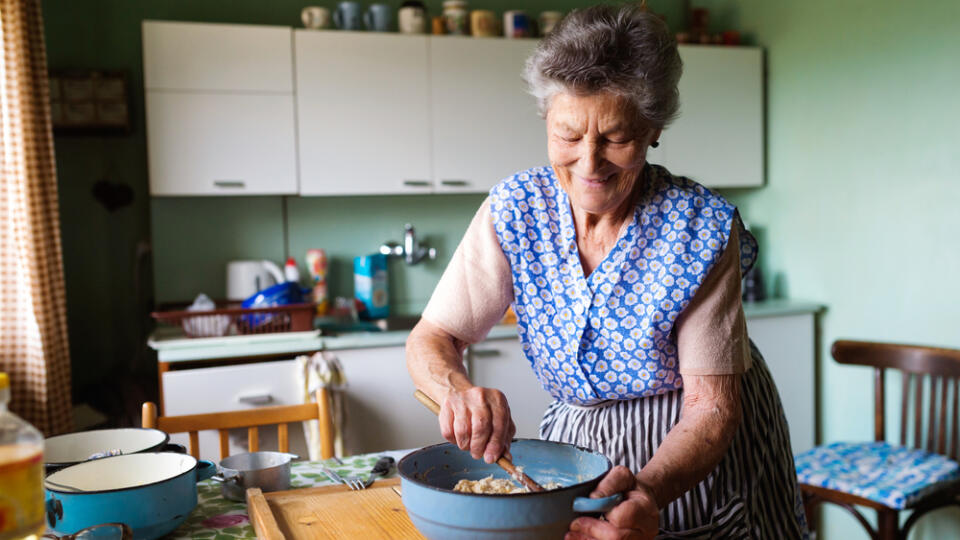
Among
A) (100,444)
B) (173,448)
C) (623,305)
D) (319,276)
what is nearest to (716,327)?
(623,305)

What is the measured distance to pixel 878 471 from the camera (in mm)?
2418

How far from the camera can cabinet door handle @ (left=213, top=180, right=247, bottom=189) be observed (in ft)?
9.40

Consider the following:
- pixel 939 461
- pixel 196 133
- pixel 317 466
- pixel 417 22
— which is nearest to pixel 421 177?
pixel 417 22

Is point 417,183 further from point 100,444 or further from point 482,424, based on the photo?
point 482,424

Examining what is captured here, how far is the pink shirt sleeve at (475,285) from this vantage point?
4.36 feet

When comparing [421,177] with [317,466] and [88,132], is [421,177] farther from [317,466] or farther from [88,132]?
[317,466]

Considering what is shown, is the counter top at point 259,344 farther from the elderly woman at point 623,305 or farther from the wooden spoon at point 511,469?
the wooden spoon at point 511,469

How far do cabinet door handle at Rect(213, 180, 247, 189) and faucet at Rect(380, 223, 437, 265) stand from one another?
67 cm

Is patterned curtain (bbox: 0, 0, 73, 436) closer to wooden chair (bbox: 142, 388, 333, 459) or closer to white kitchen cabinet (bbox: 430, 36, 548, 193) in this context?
wooden chair (bbox: 142, 388, 333, 459)

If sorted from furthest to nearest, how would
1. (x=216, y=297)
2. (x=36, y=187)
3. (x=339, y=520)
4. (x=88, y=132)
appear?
(x=216, y=297) < (x=88, y=132) < (x=36, y=187) < (x=339, y=520)

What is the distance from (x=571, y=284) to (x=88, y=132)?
2.38 metres

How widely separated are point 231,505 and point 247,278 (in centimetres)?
191

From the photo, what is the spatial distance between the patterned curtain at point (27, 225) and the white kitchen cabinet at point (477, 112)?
4.30ft

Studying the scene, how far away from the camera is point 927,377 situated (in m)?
2.74
